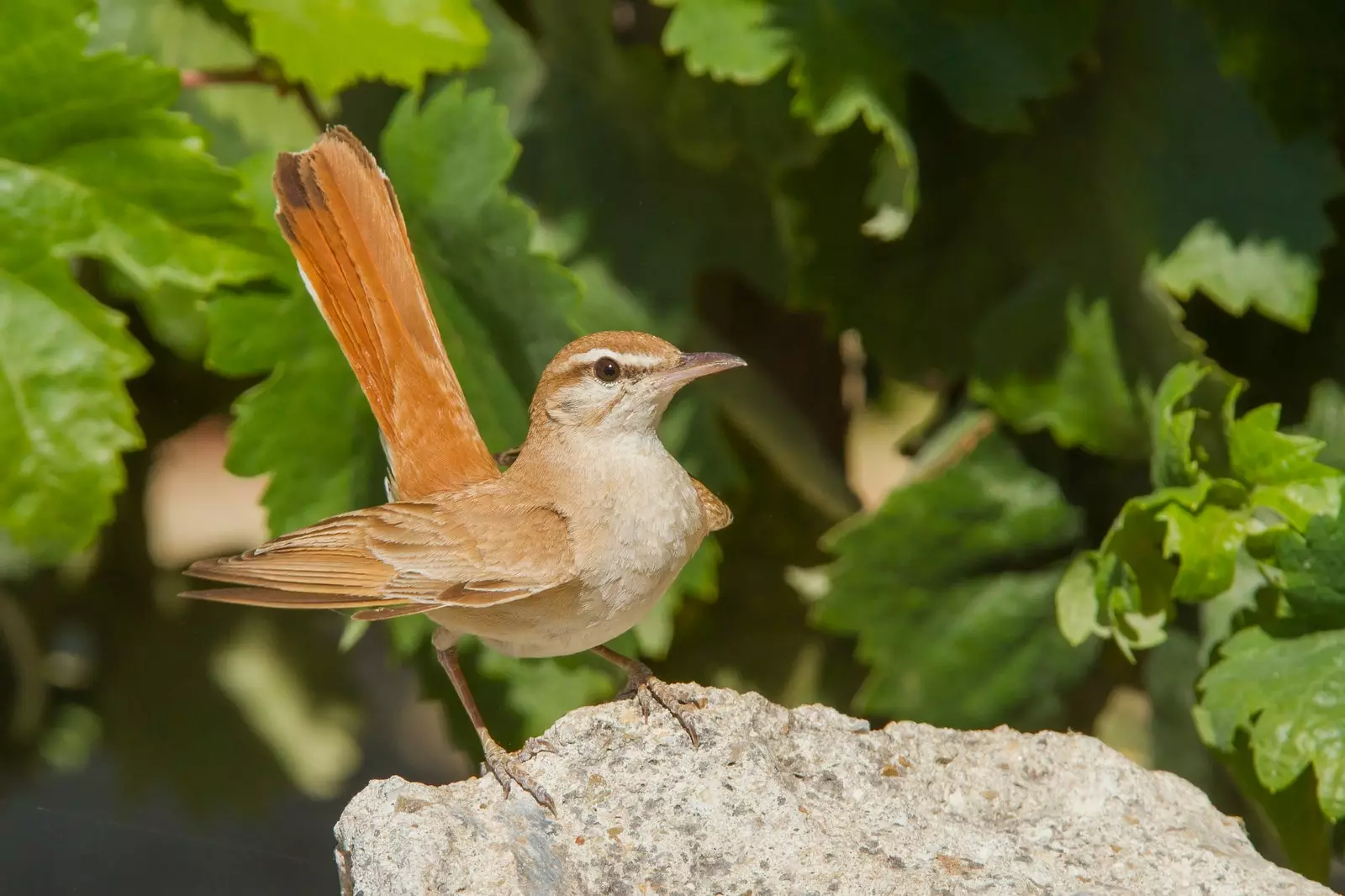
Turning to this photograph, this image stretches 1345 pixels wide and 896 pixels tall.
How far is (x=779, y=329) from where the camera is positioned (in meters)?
3.05

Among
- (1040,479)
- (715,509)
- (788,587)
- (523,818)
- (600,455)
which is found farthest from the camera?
(788,587)

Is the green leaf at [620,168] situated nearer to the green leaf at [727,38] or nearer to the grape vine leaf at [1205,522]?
the green leaf at [727,38]

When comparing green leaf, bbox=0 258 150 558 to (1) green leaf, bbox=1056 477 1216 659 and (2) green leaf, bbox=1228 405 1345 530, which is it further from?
(2) green leaf, bbox=1228 405 1345 530

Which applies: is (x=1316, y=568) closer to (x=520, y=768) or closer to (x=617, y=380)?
(x=617, y=380)

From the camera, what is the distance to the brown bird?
172cm

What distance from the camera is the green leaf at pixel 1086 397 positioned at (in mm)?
2535

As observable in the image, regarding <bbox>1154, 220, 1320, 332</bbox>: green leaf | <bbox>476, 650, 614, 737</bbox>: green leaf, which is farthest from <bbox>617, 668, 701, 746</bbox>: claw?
<bbox>1154, 220, 1320, 332</bbox>: green leaf

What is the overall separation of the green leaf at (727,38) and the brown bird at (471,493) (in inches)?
22.5

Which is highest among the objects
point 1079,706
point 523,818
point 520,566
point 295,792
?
point 520,566

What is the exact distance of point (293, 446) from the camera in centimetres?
222

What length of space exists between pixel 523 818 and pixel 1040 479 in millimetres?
1455

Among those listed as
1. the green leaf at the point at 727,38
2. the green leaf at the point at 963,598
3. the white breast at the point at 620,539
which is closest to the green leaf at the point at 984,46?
the green leaf at the point at 727,38

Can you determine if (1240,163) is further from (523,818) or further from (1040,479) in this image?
(523,818)

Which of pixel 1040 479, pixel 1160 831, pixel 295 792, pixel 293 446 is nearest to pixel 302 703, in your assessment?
pixel 295 792
